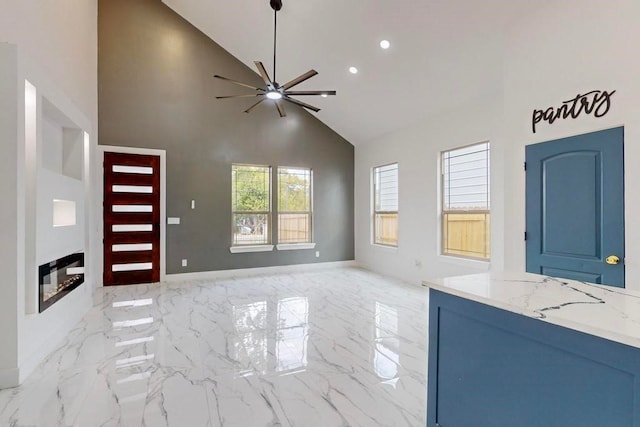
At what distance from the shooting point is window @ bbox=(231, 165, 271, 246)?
650 centimetres

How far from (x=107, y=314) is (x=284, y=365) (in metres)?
2.74

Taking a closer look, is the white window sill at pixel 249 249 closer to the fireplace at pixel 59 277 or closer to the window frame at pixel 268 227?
the window frame at pixel 268 227

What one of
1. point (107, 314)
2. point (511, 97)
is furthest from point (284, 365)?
point (511, 97)

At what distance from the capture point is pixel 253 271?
6582 mm

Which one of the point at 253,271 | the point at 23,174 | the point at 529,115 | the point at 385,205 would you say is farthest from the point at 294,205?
the point at 23,174

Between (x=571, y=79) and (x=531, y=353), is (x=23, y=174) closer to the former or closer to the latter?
(x=531, y=353)

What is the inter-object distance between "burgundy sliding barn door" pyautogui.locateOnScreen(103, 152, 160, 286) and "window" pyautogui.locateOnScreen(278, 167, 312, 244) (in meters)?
2.35

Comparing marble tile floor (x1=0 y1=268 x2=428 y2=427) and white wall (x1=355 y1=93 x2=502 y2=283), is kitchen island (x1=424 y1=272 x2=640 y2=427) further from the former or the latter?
white wall (x1=355 y1=93 x2=502 y2=283)

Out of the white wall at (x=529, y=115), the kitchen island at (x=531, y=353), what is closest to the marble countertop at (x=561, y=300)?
the kitchen island at (x=531, y=353)

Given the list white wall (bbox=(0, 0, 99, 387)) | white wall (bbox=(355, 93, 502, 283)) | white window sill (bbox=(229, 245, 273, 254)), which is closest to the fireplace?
white wall (bbox=(0, 0, 99, 387))

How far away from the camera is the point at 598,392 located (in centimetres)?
110

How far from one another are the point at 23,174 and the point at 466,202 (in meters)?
5.16

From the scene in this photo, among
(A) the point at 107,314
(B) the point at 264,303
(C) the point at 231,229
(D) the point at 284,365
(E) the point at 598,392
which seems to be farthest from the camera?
(C) the point at 231,229

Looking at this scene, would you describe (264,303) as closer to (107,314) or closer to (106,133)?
(107,314)
